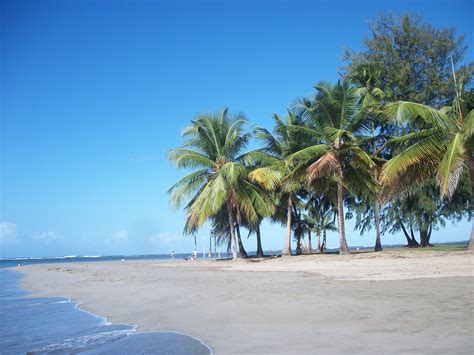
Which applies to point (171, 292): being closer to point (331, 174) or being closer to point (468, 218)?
point (331, 174)

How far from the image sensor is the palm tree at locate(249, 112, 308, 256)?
82.6ft

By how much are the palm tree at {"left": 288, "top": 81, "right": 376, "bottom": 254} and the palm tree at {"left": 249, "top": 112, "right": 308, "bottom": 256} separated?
89.7 inches

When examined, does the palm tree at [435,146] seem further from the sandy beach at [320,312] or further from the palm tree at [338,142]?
the sandy beach at [320,312]

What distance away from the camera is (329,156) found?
21.3m

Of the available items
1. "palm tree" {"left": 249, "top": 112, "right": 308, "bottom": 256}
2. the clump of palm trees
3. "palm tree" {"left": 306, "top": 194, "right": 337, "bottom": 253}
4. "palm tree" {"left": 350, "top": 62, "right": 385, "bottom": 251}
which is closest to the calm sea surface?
the clump of palm trees

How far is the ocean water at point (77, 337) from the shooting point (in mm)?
5762

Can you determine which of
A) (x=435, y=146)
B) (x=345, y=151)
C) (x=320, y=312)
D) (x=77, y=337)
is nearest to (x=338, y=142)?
(x=345, y=151)

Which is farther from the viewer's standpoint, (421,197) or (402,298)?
(421,197)

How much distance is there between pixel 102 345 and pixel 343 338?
11.4 feet

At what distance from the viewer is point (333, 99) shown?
73.8ft

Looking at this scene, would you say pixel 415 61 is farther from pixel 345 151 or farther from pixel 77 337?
pixel 77 337

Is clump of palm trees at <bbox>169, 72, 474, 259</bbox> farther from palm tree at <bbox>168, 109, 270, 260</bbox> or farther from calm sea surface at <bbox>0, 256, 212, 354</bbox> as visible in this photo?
calm sea surface at <bbox>0, 256, 212, 354</bbox>

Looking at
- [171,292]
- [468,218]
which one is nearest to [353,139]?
[468,218]

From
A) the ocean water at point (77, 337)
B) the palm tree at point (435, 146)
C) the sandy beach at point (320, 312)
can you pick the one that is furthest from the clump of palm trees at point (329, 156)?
the ocean water at point (77, 337)
